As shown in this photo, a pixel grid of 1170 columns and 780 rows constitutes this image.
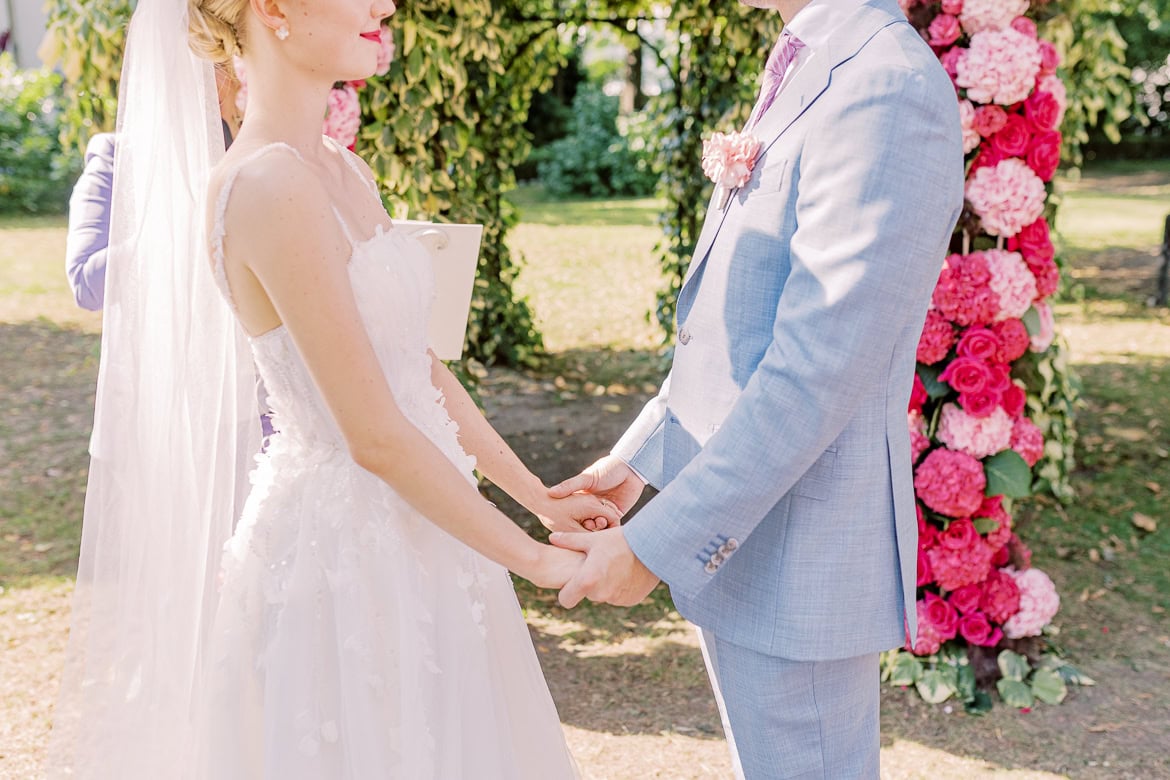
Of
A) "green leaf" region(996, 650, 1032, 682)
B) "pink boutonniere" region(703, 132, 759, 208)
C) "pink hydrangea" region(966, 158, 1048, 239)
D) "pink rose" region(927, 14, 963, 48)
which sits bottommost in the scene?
"green leaf" region(996, 650, 1032, 682)

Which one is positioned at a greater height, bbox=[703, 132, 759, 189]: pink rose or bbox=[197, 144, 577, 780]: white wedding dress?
bbox=[703, 132, 759, 189]: pink rose

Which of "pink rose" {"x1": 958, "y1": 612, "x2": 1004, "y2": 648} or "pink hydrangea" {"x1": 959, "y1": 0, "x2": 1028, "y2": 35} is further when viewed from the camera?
"pink rose" {"x1": 958, "y1": 612, "x2": 1004, "y2": 648}

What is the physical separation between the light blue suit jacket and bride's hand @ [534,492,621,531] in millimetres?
398

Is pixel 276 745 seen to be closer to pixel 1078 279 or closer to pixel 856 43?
pixel 856 43

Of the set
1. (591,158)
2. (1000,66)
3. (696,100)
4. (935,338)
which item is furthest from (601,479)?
(591,158)

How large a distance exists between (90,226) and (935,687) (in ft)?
9.86

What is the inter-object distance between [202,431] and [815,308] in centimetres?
113

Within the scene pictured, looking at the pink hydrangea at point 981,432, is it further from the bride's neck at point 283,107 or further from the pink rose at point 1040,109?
the bride's neck at point 283,107

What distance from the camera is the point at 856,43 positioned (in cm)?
163

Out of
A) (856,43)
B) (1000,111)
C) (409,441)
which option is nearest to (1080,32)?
(1000,111)

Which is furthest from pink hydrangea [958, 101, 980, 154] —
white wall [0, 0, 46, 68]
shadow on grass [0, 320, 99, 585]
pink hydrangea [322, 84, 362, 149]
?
white wall [0, 0, 46, 68]

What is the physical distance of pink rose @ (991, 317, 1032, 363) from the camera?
344 cm

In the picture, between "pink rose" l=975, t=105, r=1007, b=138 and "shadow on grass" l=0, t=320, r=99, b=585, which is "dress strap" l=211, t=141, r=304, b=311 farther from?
"shadow on grass" l=0, t=320, r=99, b=585

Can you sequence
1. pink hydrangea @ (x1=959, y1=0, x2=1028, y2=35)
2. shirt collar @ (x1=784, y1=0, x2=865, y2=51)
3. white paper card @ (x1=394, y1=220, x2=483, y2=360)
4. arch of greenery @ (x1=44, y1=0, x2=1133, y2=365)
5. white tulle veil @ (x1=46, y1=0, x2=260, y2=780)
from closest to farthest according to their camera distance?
shirt collar @ (x1=784, y1=0, x2=865, y2=51) → white tulle veil @ (x1=46, y1=0, x2=260, y2=780) → white paper card @ (x1=394, y1=220, x2=483, y2=360) → pink hydrangea @ (x1=959, y1=0, x2=1028, y2=35) → arch of greenery @ (x1=44, y1=0, x2=1133, y2=365)
